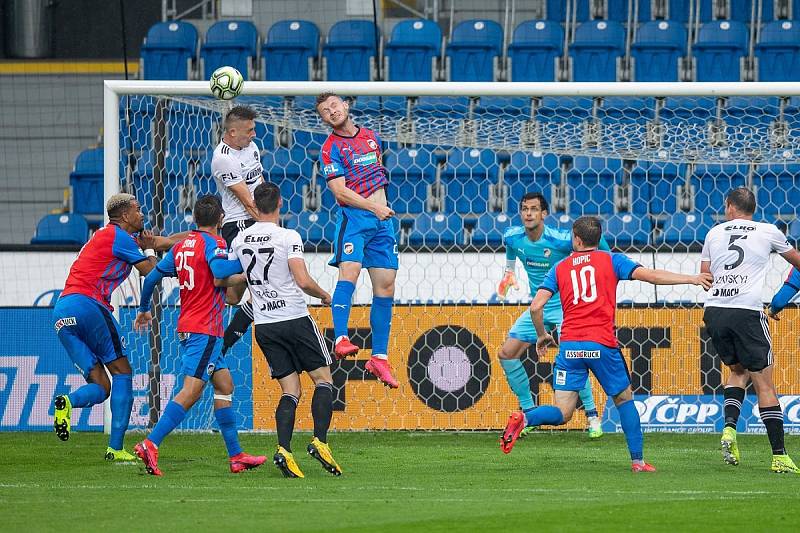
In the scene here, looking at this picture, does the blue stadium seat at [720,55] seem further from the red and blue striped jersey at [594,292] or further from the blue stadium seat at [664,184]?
the red and blue striped jersey at [594,292]

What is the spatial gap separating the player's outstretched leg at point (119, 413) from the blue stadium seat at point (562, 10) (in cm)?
Answer: 1134

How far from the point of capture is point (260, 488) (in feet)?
25.1

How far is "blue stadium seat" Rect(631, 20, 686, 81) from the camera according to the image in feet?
56.7

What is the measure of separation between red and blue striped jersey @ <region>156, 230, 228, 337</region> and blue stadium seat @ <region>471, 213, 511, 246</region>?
5704 mm

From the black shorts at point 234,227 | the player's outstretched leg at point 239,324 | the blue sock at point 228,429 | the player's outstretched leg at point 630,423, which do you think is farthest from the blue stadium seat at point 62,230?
the player's outstretched leg at point 630,423

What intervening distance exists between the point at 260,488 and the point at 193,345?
53.9 inches

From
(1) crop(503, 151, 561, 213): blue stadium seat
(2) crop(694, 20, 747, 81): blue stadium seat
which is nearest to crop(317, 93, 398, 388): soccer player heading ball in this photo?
(1) crop(503, 151, 561, 213): blue stadium seat

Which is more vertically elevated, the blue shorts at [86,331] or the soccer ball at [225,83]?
the soccer ball at [225,83]

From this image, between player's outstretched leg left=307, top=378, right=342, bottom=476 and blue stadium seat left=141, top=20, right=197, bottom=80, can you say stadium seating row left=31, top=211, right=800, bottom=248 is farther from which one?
player's outstretched leg left=307, top=378, right=342, bottom=476

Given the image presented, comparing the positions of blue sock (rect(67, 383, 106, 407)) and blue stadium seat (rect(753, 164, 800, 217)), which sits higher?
blue stadium seat (rect(753, 164, 800, 217))

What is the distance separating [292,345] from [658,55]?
35.2 feet

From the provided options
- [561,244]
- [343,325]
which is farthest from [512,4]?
[343,325]

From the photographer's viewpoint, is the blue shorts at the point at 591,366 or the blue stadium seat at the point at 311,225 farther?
the blue stadium seat at the point at 311,225

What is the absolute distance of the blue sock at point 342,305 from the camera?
31.5 ft
